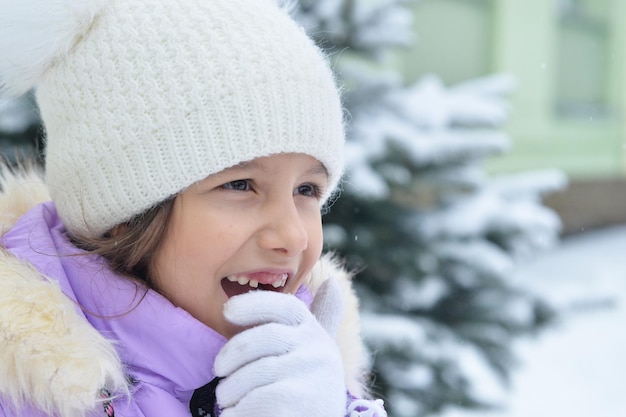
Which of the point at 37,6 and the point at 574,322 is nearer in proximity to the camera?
the point at 37,6

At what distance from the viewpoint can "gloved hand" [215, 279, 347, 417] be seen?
3.79ft

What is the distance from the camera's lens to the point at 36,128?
9.23 ft

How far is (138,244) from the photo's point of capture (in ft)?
4.29

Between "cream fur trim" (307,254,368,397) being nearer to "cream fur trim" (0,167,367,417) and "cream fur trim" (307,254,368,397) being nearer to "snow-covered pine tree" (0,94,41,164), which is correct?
"cream fur trim" (0,167,367,417)

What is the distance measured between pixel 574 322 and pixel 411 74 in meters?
2.76

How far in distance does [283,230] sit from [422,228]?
79.8 inches

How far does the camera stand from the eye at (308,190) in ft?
4.63

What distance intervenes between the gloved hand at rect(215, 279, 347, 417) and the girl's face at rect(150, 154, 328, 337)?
61 millimetres

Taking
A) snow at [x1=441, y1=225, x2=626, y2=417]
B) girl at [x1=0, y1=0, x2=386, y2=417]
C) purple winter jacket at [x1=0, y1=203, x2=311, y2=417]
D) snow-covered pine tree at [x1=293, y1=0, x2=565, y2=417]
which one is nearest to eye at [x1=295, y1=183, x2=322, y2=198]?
girl at [x1=0, y1=0, x2=386, y2=417]

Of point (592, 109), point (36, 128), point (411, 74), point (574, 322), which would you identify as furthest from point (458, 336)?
point (592, 109)

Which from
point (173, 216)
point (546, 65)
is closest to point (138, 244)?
point (173, 216)

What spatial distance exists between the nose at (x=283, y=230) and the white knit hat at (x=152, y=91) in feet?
0.33

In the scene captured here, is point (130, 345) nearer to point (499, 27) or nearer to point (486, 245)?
point (486, 245)

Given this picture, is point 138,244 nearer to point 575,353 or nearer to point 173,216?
point 173,216
